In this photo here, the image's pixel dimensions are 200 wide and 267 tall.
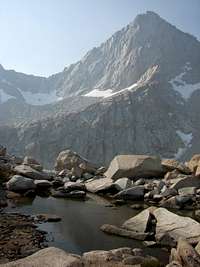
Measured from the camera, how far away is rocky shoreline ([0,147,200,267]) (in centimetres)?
1509

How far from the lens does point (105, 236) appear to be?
19969 mm

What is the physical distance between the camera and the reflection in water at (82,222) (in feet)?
60.2

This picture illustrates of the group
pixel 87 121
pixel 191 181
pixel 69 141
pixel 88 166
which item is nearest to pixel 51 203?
pixel 191 181

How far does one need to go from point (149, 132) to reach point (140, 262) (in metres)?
181

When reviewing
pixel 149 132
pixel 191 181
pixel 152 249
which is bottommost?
pixel 152 249

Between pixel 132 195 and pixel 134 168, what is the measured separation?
670cm

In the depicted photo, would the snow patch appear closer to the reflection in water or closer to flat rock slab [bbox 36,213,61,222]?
the reflection in water

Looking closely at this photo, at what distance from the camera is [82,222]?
2275 centimetres

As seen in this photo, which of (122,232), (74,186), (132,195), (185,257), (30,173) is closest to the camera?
(185,257)

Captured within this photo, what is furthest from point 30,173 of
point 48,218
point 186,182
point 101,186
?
point 186,182

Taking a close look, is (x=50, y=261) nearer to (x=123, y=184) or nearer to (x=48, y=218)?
(x=48, y=218)

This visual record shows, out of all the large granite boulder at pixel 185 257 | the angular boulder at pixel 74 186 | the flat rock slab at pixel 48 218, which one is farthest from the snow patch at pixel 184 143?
the large granite boulder at pixel 185 257

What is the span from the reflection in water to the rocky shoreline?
76 cm

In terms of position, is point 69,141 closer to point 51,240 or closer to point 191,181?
point 191,181
